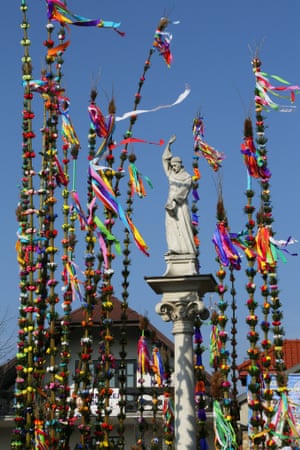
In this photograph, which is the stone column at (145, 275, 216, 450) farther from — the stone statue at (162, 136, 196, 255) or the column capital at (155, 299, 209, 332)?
the stone statue at (162, 136, 196, 255)

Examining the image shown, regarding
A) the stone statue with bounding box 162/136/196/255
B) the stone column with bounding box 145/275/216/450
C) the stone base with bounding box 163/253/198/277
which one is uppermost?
the stone statue with bounding box 162/136/196/255

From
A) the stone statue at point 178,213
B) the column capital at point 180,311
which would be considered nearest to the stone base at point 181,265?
the stone statue at point 178,213

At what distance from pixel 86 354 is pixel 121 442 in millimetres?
4155

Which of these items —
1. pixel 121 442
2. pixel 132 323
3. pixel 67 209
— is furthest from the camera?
pixel 132 323

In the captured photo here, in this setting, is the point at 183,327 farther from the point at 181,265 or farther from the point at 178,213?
the point at 178,213

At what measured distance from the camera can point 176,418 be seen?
13.8m

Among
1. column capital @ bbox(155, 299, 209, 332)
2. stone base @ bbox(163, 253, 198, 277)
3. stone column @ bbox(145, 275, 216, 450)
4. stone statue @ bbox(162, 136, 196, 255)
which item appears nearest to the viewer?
stone column @ bbox(145, 275, 216, 450)

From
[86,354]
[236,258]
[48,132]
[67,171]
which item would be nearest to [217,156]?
[236,258]

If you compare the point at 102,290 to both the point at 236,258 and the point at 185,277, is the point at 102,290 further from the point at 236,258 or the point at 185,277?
the point at 236,258

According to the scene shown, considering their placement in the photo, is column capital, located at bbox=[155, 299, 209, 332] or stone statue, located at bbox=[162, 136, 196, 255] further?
stone statue, located at bbox=[162, 136, 196, 255]

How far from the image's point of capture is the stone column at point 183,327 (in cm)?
1379

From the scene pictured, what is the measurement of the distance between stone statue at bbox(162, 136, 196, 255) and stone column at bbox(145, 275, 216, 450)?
27.1 inches

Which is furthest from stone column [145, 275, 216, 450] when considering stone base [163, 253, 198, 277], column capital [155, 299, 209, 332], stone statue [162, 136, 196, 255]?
stone statue [162, 136, 196, 255]

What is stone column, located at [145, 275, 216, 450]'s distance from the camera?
13.8m
